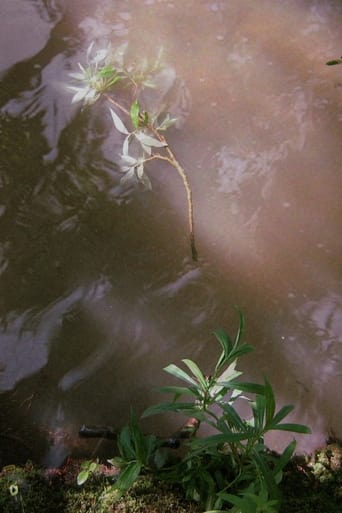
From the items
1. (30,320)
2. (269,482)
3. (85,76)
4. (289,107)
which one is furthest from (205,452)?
(289,107)

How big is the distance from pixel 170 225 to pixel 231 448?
1.46 m

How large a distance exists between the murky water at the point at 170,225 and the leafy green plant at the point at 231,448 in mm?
400

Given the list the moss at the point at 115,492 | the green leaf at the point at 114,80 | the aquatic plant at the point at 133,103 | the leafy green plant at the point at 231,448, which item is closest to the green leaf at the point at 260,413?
the leafy green plant at the point at 231,448

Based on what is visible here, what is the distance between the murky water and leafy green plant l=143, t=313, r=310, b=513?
1.31ft

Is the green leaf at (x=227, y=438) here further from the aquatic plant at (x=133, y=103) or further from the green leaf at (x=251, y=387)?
the aquatic plant at (x=133, y=103)

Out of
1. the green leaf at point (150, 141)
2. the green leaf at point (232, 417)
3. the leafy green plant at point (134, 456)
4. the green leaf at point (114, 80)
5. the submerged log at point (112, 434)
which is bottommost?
the submerged log at point (112, 434)

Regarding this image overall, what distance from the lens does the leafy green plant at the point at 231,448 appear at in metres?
1.49

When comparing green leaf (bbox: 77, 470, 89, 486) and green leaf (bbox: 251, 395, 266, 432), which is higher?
green leaf (bbox: 251, 395, 266, 432)

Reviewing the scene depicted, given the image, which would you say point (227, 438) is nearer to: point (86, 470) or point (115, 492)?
point (115, 492)

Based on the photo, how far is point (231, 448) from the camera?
170 cm

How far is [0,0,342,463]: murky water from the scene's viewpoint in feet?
7.44

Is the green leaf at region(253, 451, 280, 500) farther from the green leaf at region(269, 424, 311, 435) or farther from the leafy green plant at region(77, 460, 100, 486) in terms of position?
the leafy green plant at region(77, 460, 100, 486)

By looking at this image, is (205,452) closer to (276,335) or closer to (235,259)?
(276,335)

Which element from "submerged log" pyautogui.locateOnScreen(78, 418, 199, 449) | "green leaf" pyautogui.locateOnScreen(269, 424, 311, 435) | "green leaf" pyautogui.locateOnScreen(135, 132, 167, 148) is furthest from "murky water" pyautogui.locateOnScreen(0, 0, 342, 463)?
"green leaf" pyautogui.locateOnScreen(135, 132, 167, 148)
